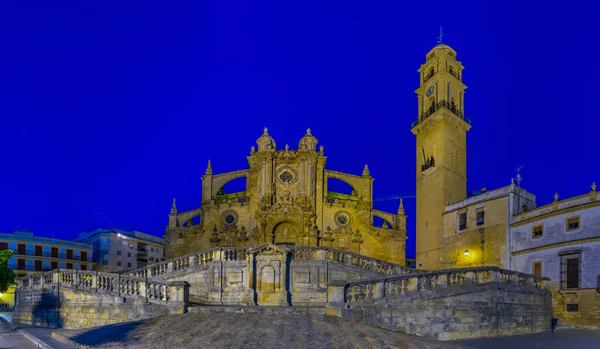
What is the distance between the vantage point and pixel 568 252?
22203mm

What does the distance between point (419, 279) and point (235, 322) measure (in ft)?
19.8

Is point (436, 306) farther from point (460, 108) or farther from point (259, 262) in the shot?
point (460, 108)

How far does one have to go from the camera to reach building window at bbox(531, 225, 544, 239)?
78.4ft

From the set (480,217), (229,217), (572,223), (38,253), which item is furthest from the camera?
(38,253)

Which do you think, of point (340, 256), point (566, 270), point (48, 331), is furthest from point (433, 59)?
point (48, 331)

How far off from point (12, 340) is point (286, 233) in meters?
26.0

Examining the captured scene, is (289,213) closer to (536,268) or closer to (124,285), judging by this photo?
(536,268)

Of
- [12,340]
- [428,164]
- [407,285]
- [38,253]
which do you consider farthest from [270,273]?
[38,253]

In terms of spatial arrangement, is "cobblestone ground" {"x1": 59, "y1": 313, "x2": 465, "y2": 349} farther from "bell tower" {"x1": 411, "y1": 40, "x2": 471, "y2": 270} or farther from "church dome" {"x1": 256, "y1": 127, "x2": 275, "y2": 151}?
"church dome" {"x1": 256, "y1": 127, "x2": 275, "y2": 151}

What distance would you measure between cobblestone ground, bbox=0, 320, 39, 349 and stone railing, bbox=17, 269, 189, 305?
2502 mm

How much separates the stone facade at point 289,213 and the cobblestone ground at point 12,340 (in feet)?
76.1

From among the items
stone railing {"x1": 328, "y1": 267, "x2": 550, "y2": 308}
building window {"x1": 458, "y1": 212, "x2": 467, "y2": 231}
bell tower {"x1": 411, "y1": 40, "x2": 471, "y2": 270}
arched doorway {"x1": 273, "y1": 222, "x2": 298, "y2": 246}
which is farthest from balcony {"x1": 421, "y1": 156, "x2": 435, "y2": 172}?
stone railing {"x1": 328, "y1": 267, "x2": 550, "y2": 308}

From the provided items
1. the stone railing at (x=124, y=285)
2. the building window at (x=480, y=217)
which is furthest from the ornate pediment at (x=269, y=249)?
the building window at (x=480, y=217)

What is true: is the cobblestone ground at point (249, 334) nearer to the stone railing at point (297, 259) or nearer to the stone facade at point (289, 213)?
the stone railing at point (297, 259)
